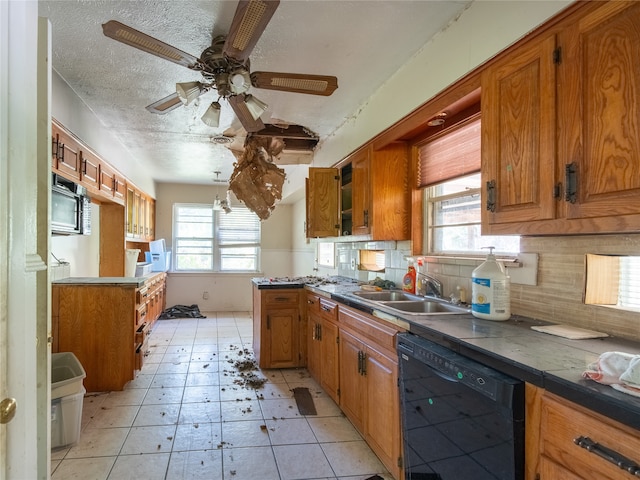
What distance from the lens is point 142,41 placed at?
172 cm

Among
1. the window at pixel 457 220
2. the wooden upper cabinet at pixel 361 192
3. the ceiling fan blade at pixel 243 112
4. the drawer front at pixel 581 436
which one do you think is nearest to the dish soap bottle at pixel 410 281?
the window at pixel 457 220

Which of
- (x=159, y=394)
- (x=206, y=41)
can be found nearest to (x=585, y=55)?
(x=206, y=41)

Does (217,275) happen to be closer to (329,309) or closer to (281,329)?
(281,329)

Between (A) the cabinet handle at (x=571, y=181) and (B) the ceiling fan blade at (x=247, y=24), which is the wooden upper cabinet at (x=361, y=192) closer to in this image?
(B) the ceiling fan blade at (x=247, y=24)

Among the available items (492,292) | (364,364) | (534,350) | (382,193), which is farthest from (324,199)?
(534,350)

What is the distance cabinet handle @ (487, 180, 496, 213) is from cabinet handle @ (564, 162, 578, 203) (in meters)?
0.32

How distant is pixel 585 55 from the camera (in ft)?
4.03

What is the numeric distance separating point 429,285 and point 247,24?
1.82 meters

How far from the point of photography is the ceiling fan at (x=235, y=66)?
157 centimetres

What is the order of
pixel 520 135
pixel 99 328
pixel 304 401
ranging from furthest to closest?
1. pixel 99 328
2. pixel 304 401
3. pixel 520 135

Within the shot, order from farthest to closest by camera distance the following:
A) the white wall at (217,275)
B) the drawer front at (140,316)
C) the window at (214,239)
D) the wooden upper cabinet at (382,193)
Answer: the window at (214,239)
the white wall at (217,275)
the drawer front at (140,316)
the wooden upper cabinet at (382,193)

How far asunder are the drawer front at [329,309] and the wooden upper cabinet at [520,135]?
1373mm

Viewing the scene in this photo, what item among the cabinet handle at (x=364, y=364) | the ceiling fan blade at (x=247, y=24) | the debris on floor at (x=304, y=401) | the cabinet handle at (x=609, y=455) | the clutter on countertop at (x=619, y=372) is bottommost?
the debris on floor at (x=304, y=401)

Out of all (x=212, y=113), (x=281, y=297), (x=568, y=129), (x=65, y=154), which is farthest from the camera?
(x=281, y=297)
